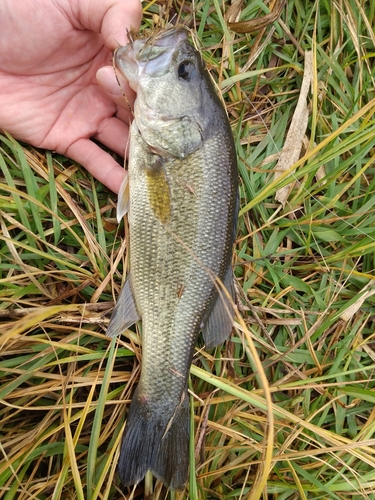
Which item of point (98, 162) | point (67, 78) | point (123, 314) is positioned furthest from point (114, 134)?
point (123, 314)

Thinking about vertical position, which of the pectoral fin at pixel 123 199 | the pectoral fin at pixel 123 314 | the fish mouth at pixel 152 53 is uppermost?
the fish mouth at pixel 152 53

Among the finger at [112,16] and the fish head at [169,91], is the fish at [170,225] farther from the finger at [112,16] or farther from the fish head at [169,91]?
the finger at [112,16]

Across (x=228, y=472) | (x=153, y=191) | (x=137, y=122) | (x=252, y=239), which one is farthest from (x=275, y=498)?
A: (x=137, y=122)

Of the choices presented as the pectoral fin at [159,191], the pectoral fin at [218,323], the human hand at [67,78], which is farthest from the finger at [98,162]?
the pectoral fin at [218,323]

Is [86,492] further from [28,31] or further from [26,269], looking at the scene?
[28,31]

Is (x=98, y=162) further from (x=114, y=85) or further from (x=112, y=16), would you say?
(x=112, y=16)

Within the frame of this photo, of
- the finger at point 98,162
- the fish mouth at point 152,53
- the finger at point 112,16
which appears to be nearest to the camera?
the fish mouth at point 152,53
